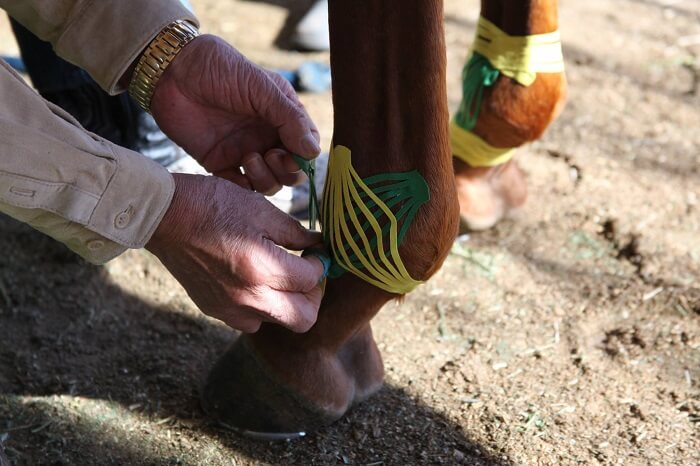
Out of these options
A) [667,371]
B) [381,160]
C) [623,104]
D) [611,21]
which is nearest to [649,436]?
[667,371]

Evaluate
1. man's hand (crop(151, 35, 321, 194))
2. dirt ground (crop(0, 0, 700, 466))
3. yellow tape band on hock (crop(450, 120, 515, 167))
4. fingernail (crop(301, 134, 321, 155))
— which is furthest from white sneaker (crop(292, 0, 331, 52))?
fingernail (crop(301, 134, 321, 155))

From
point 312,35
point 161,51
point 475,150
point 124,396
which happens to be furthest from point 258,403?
point 312,35

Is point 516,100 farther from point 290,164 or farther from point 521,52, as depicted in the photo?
point 290,164

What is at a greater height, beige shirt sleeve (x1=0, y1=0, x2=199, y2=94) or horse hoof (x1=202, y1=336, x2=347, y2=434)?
beige shirt sleeve (x1=0, y1=0, x2=199, y2=94)

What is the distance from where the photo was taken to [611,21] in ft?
7.95

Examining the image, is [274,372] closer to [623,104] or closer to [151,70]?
[151,70]

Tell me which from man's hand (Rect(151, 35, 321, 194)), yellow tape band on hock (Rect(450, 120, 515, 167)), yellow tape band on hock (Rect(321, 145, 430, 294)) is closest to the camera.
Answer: yellow tape band on hock (Rect(321, 145, 430, 294))

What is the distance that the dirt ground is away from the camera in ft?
3.57

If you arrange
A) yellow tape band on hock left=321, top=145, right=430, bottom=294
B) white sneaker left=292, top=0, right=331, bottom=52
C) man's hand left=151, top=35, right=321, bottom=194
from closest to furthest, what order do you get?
1. yellow tape band on hock left=321, top=145, right=430, bottom=294
2. man's hand left=151, top=35, right=321, bottom=194
3. white sneaker left=292, top=0, right=331, bottom=52

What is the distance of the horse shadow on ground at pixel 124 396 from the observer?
1.08 metres

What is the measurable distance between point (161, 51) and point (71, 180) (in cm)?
29

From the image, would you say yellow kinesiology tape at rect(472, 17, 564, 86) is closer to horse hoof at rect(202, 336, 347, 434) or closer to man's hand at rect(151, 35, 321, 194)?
man's hand at rect(151, 35, 321, 194)

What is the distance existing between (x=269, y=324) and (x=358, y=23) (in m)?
0.39

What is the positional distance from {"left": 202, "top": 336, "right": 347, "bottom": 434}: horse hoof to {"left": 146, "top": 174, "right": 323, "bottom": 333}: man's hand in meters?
0.13
